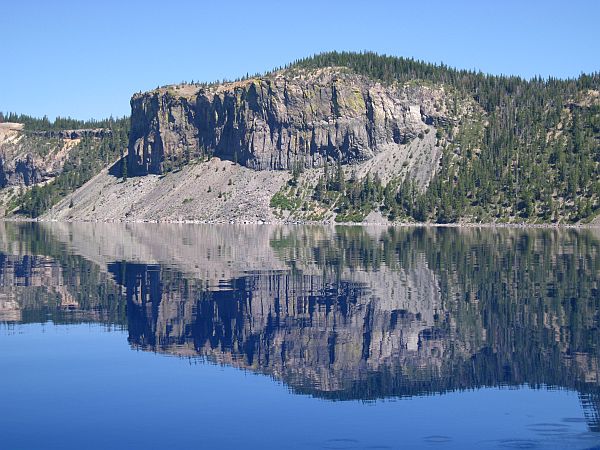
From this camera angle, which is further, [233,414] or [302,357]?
[302,357]

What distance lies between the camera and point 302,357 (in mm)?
45438

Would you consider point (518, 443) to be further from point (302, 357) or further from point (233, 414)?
point (302, 357)

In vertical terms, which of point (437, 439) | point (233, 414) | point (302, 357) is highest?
point (302, 357)

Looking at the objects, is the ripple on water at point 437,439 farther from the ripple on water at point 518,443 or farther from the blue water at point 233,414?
the ripple on water at point 518,443

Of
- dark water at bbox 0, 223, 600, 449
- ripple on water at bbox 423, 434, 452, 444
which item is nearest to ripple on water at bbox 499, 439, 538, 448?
dark water at bbox 0, 223, 600, 449

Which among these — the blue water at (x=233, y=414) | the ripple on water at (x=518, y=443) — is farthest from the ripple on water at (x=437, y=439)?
the ripple on water at (x=518, y=443)

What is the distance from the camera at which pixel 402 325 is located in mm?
54219

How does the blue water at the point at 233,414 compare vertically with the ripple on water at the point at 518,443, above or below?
above

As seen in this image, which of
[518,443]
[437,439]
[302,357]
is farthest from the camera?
[302,357]

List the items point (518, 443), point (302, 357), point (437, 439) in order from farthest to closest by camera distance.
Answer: point (302, 357) < point (437, 439) < point (518, 443)

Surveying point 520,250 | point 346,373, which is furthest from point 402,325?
point 520,250

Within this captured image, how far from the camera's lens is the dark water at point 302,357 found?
32.8 metres

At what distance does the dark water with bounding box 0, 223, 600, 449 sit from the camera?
3281 cm

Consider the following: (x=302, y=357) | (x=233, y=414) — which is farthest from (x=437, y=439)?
(x=302, y=357)
